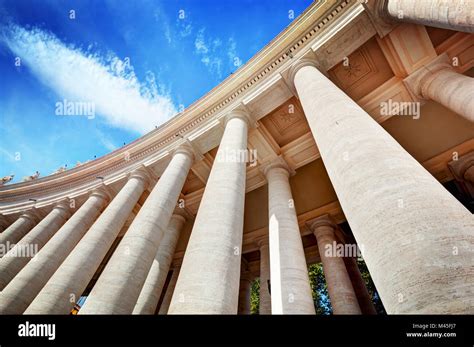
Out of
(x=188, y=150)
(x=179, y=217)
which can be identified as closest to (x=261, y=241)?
(x=179, y=217)

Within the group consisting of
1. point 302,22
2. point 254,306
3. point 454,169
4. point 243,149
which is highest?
point 302,22

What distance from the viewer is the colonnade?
16.5 ft

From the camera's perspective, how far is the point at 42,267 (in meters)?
21.4

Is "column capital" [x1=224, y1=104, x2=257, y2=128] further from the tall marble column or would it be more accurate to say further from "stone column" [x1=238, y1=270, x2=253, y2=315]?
"stone column" [x1=238, y1=270, x2=253, y2=315]

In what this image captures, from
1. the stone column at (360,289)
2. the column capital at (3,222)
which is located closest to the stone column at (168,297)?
the stone column at (360,289)

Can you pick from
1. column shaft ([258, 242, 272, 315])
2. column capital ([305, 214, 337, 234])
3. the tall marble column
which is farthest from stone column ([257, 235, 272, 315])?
column capital ([305, 214, 337, 234])

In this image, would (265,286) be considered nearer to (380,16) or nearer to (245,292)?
(245,292)

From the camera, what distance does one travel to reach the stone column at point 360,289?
22016mm

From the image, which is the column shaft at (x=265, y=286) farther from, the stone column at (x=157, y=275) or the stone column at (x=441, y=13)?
the stone column at (x=441, y=13)

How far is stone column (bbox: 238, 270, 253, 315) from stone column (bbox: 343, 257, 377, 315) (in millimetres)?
12118

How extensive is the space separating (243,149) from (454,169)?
60.7 feet

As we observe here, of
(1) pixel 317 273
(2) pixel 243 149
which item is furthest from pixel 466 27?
(1) pixel 317 273

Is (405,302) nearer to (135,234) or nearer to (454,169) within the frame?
(135,234)

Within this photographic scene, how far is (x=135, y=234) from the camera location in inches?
647
